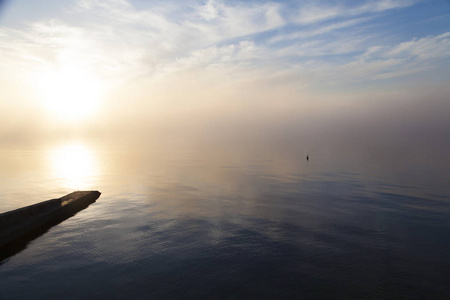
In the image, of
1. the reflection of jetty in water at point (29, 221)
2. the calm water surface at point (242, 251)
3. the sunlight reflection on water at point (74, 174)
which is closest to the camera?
the calm water surface at point (242, 251)

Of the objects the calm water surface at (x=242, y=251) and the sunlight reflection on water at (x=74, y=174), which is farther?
the sunlight reflection on water at (x=74, y=174)

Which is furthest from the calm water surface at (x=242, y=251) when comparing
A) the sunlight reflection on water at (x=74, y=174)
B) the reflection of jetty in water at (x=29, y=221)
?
the sunlight reflection on water at (x=74, y=174)

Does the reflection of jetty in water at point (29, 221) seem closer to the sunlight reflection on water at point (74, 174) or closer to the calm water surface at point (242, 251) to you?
the calm water surface at point (242, 251)

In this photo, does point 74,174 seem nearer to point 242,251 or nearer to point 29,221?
point 29,221

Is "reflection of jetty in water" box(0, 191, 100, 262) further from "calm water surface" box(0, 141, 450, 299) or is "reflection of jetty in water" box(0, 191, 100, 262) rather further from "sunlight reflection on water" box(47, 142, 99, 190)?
"sunlight reflection on water" box(47, 142, 99, 190)

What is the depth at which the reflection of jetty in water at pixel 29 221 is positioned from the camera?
21.8m

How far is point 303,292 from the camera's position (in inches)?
591

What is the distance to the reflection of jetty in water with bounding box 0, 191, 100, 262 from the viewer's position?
2179 cm

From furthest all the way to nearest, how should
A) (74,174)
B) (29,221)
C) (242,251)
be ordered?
(74,174) < (29,221) < (242,251)

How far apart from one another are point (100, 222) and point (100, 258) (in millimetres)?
10697

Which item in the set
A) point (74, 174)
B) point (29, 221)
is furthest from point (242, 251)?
point (74, 174)

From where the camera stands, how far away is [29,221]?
25.9m

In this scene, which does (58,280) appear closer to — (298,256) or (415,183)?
(298,256)

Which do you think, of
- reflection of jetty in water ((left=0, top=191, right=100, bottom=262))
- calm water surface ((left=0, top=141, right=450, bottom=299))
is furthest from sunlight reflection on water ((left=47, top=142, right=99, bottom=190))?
reflection of jetty in water ((left=0, top=191, right=100, bottom=262))
